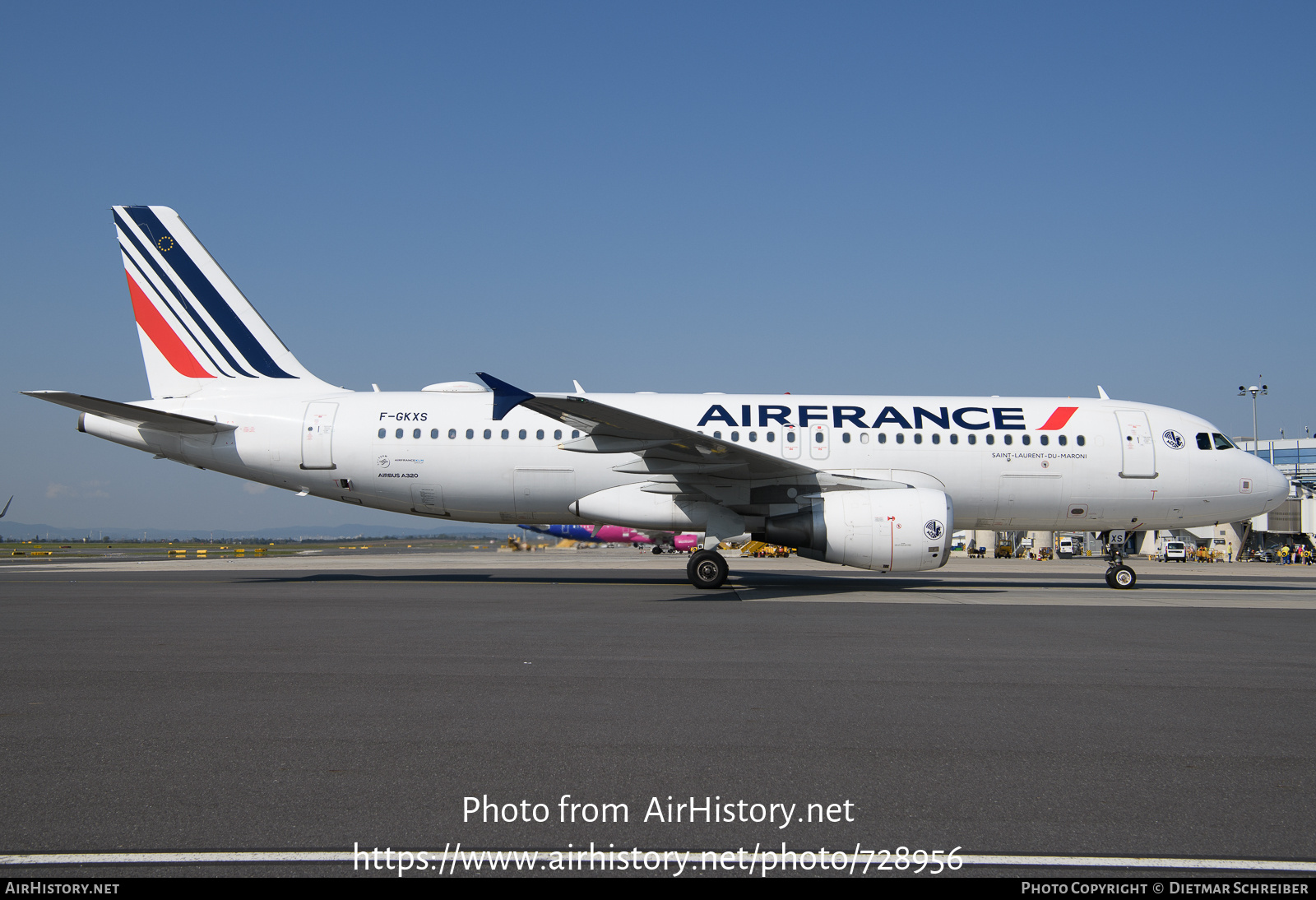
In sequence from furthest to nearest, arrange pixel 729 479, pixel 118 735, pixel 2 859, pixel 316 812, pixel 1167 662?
pixel 729 479, pixel 1167 662, pixel 118 735, pixel 316 812, pixel 2 859

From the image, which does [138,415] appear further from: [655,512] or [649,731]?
[649,731]

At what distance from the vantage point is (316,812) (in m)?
3.56

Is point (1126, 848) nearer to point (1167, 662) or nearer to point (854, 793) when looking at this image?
point (854, 793)

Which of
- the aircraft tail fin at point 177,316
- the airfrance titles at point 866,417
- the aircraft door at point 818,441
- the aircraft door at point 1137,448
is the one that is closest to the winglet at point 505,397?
the airfrance titles at point 866,417

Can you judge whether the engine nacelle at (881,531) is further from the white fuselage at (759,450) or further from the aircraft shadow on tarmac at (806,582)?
the white fuselage at (759,450)

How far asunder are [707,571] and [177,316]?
1300cm

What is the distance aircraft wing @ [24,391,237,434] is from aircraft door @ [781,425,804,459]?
1145cm

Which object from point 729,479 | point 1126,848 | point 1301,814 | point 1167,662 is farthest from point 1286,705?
point 729,479

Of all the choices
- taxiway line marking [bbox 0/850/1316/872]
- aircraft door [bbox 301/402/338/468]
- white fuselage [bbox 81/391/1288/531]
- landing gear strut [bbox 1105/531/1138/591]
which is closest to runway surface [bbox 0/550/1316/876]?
taxiway line marking [bbox 0/850/1316/872]

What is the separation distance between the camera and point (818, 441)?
664 inches

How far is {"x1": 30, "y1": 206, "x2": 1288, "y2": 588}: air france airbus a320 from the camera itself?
16.6 meters

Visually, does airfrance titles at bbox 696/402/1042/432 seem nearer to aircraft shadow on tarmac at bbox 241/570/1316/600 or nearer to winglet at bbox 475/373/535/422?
aircraft shadow on tarmac at bbox 241/570/1316/600

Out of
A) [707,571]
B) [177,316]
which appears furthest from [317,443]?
[707,571]

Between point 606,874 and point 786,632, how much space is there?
6671 mm
